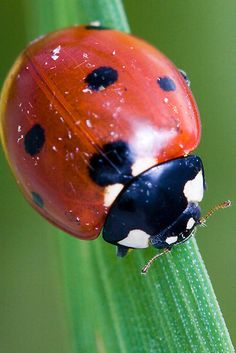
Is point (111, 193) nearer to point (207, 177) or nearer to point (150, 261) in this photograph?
point (150, 261)

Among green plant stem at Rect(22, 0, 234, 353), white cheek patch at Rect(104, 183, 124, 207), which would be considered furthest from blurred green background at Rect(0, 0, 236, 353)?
white cheek patch at Rect(104, 183, 124, 207)

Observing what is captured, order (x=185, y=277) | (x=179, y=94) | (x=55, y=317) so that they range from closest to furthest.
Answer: (x=185, y=277)
(x=179, y=94)
(x=55, y=317)

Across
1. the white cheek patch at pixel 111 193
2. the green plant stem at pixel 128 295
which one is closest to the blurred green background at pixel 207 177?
the green plant stem at pixel 128 295

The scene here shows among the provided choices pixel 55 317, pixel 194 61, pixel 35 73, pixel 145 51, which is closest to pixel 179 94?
pixel 145 51

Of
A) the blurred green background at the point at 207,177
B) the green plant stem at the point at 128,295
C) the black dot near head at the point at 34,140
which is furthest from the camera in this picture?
the blurred green background at the point at 207,177

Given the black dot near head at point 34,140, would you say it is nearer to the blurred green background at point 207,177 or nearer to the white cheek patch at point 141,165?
the white cheek patch at point 141,165

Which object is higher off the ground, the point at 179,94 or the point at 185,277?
the point at 179,94

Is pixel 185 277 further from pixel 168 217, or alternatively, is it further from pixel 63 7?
pixel 63 7

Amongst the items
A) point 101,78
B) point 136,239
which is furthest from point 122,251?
point 101,78
